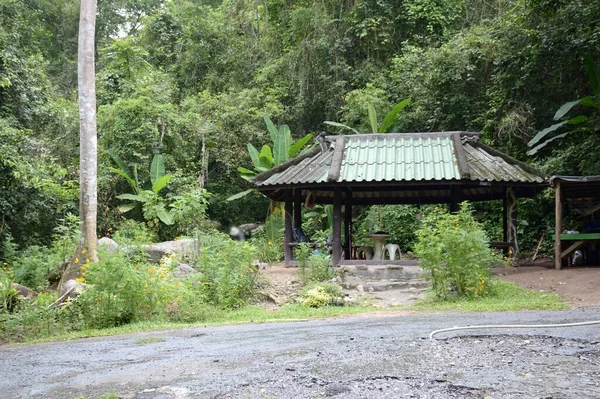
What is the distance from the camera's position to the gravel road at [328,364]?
475cm

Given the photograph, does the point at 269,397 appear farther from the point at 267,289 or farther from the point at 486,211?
the point at 486,211

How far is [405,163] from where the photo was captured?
14.5m

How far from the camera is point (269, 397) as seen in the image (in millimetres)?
4602

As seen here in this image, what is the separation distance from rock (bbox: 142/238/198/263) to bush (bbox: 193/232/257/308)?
10.6 feet

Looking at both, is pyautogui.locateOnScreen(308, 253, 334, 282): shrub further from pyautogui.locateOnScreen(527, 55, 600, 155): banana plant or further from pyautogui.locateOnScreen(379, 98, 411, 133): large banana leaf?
pyautogui.locateOnScreen(379, 98, 411, 133): large banana leaf

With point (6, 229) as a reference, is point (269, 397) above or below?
below

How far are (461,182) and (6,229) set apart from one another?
44.1ft

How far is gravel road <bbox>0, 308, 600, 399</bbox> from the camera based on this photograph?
4.75 meters

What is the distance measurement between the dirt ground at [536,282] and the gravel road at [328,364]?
11.2ft

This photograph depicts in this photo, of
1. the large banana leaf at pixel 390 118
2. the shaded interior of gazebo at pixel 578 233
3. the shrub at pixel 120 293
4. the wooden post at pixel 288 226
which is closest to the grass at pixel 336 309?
the shrub at pixel 120 293

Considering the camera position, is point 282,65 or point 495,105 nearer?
point 495,105

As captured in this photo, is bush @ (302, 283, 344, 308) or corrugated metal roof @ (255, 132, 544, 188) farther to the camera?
corrugated metal roof @ (255, 132, 544, 188)

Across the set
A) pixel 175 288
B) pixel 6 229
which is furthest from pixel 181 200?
pixel 175 288

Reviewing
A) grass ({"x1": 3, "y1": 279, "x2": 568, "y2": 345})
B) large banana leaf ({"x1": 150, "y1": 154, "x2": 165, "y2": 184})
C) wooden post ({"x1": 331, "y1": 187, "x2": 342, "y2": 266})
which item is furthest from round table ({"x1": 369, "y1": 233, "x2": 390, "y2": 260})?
large banana leaf ({"x1": 150, "y1": 154, "x2": 165, "y2": 184})
